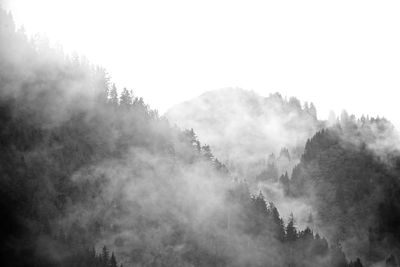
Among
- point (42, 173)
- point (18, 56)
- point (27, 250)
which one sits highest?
point (18, 56)

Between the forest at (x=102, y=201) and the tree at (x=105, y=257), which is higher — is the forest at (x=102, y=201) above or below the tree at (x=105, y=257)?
above

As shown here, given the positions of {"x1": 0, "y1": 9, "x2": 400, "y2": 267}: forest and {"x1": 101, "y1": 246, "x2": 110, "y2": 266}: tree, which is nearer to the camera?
{"x1": 101, "y1": 246, "x2": 110, "y2": 266}: tree

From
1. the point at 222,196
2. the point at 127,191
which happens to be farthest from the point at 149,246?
the point at 222,196

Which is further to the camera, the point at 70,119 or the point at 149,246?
the point at 70,119

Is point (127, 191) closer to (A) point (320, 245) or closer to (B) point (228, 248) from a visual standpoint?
(B) point (228, 248)

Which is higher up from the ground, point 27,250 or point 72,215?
point 72,215

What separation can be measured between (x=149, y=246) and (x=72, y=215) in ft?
83.1

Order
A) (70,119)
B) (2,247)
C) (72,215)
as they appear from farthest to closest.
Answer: (70,119)
(72,215)
(2,247)

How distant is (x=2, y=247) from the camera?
462 feet

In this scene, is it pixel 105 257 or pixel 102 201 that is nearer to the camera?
pixel 105 257

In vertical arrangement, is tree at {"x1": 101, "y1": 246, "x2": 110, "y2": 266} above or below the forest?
below

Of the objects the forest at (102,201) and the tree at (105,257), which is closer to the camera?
the tree at (105,257)

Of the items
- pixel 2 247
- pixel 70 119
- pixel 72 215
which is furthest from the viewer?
pixel 70 119

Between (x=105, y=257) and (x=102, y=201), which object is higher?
(x=102, y=201)
